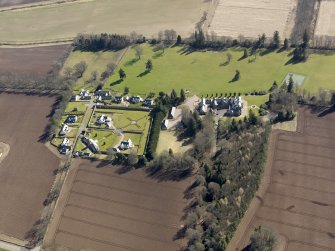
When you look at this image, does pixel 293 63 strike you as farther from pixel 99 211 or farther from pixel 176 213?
pixel 99 211

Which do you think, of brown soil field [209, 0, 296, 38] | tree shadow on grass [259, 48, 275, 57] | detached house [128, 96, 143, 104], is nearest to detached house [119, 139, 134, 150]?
detached house [128, 96, 143, 104]

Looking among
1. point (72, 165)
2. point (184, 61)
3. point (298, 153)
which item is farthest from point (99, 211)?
point (184, 61)

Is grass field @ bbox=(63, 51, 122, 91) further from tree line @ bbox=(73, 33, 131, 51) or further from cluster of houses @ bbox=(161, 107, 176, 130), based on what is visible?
cluster of houses @ bbox=(161, 107, 176, 130)

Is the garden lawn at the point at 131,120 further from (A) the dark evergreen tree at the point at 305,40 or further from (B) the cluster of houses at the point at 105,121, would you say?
(A) the dark evergreen tree at the point at 305,40

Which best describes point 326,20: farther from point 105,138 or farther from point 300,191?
point 105,138

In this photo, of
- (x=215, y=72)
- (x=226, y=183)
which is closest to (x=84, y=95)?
(x=215, y=72)
